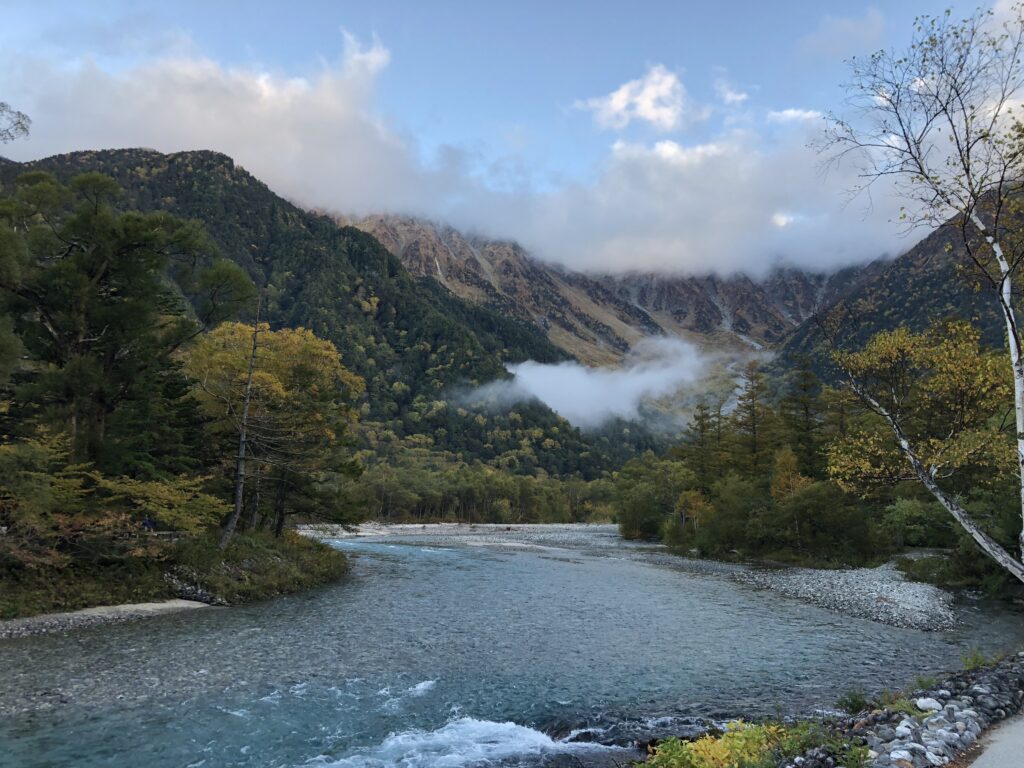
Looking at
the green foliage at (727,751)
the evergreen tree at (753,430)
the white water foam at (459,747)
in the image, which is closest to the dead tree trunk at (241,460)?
the white water foam at (459,747)

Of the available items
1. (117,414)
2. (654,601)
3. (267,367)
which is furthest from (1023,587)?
(117,414)

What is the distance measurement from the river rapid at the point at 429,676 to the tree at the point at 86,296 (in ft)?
38.9

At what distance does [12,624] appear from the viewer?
21.2 meters

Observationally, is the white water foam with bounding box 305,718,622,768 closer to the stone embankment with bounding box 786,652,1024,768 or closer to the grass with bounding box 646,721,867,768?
the grass with bounding box 646,721,867,768

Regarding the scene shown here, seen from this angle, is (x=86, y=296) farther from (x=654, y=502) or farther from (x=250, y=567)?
(x=654, y=502)

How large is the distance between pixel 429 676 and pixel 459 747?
5552mm

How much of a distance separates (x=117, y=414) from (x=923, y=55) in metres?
34.3

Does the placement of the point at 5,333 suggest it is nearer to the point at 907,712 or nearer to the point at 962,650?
the point at 907,712

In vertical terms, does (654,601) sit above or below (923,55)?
below

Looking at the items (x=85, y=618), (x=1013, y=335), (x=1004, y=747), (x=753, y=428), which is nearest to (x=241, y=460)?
(x=85, y=618)

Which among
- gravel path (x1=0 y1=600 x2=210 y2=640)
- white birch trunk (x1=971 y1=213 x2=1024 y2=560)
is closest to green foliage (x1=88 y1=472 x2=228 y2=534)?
gravel path (x1=0 y1=600 x2=210 y2=640)

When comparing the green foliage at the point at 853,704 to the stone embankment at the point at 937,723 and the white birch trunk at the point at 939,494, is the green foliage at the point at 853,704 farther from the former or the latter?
the white birch trunk at the point at 939,494

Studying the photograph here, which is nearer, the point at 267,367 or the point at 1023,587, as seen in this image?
the point at 1023,587

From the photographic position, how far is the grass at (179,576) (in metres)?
23.4
